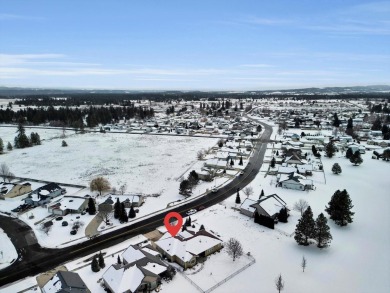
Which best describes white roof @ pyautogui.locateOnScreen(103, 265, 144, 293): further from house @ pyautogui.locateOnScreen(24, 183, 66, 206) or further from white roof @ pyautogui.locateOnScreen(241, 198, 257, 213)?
house @ pyautogui.locateOnScreen(24, 183, 66, 206)

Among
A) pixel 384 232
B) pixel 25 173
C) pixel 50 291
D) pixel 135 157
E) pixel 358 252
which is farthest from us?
pixel 135 157

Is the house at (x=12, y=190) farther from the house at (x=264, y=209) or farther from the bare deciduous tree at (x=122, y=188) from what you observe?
the house at (x=264, y=209)

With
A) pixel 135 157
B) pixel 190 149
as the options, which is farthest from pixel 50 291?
pixel 190 149

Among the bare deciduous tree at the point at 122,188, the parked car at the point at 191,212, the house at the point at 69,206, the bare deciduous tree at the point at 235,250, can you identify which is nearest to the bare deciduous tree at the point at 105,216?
the house at the point at 69,206

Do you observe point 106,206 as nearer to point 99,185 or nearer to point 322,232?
point 99,185

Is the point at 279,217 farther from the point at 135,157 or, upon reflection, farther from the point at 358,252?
the point at 135,157
